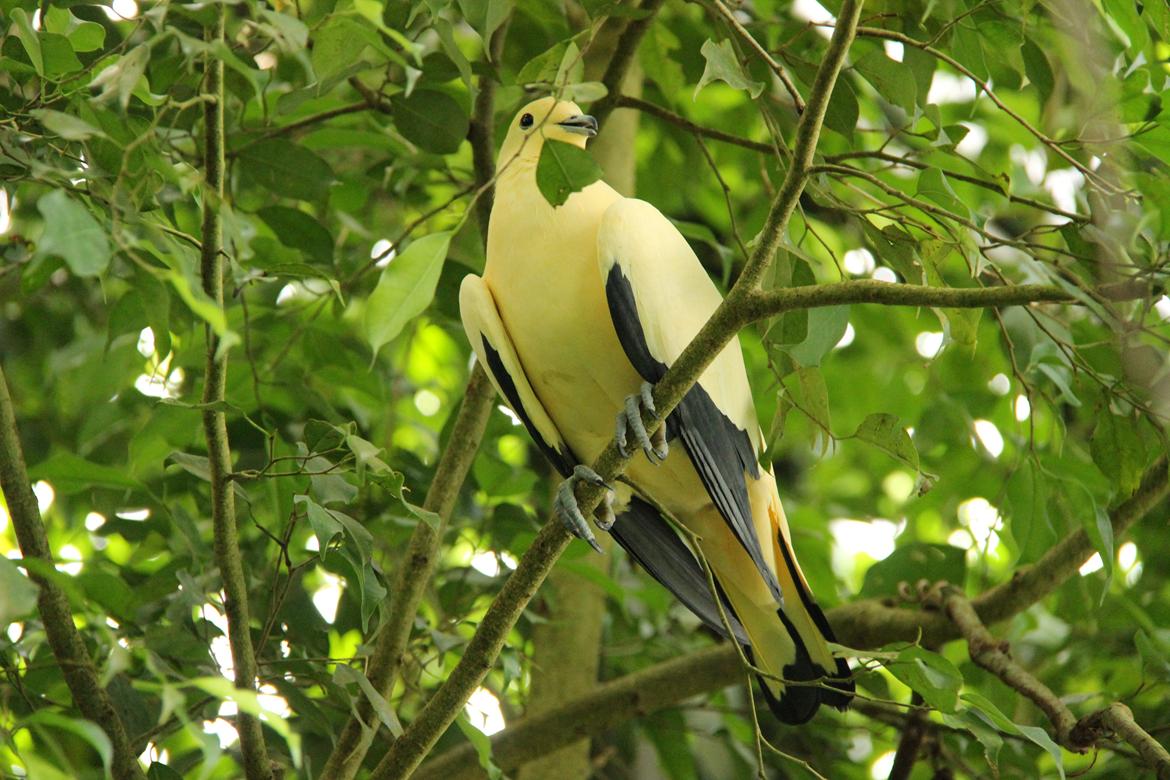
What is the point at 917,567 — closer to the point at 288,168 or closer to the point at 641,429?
the point at 641,429

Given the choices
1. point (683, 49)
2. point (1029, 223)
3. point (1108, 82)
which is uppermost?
point (1108, 82)

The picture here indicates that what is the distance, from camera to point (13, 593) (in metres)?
1.19

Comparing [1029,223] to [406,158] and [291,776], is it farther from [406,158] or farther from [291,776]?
[291,776]

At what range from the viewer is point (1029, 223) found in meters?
4.11

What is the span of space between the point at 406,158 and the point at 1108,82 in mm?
1487

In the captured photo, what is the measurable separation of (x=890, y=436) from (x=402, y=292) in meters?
0.89

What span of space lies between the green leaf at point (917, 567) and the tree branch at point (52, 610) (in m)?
1.74

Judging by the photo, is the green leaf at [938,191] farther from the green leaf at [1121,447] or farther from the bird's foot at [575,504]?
the bird's foot at [575,504]

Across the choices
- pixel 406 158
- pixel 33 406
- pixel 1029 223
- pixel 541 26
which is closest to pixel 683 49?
pixel 541 26

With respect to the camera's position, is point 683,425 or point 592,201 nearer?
point 683,425

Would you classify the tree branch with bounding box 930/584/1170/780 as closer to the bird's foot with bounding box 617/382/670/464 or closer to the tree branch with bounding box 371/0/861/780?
the bird's foot with bounding box 617/382/670/464

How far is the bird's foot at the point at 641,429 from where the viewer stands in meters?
1.92

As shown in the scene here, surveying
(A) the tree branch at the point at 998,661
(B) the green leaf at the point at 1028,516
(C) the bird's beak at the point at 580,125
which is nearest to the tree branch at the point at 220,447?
(C) the bird's beak at the point at 580,125

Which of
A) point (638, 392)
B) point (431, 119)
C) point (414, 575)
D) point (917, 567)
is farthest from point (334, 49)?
point (917, 567)
